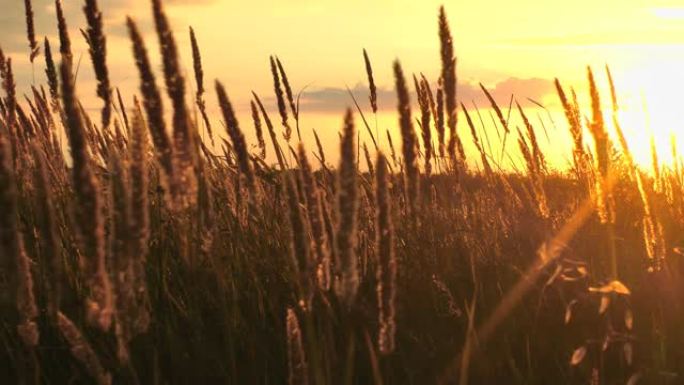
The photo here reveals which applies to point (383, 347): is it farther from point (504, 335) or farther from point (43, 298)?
point (43, 298)

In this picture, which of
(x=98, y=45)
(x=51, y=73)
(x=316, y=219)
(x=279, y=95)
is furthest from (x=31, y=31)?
(x=316, y=219)

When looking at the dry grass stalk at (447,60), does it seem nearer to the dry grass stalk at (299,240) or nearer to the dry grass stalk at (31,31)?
the dry grass stalk at (299,240)

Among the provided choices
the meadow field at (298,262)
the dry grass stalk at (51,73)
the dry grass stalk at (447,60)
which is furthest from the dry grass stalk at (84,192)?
the dry grass stalk at (51,73)

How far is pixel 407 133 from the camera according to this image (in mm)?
1458

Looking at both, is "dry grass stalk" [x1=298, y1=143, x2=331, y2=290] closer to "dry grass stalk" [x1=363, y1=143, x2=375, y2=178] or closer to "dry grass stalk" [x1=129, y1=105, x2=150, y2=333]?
"dry grass stalk" [x1=129, y1=105, x2=150, y2=333]

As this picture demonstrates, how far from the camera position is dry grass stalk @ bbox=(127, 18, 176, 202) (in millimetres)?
1275

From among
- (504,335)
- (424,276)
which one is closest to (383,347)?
(504,335)

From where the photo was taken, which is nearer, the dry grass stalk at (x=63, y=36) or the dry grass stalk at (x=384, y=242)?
the dry grass stalk at (x=384, y=242)

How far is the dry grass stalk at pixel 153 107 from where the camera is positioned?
1.28 m

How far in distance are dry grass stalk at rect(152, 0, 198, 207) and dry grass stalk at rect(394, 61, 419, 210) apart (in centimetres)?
38

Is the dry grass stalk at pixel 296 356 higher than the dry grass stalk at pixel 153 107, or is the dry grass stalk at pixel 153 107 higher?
the dry grass stalk at pixel 153 107

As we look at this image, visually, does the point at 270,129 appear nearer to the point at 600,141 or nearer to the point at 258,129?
the point at 258,129

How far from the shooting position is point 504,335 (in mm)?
2473

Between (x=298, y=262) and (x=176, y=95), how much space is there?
41cm
